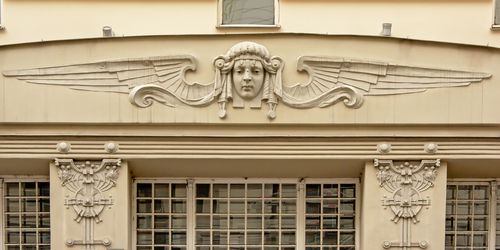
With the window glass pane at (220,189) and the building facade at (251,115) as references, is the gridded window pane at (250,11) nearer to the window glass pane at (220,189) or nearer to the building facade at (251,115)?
the building facade at (251,115)

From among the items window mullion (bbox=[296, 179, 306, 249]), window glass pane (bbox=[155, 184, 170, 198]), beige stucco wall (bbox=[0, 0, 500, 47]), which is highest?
beige stucco wall (bbox=[0, 0, 500, 47])

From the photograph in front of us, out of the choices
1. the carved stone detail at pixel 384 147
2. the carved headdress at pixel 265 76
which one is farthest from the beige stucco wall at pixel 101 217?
the carved stone detail at pixel 384 147

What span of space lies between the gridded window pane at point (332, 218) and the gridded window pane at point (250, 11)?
273 centimetres

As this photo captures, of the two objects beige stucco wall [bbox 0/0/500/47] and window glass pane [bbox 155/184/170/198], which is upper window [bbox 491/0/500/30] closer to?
beige stucco wall [bbox 0/0/500/47]

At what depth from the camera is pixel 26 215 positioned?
8.16 metres

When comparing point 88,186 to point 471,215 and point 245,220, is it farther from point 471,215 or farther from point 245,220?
point 471,215

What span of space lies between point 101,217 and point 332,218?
10.4 ft

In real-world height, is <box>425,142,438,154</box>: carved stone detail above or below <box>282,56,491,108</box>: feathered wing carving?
below

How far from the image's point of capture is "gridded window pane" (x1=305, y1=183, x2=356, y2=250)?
8.15 metres

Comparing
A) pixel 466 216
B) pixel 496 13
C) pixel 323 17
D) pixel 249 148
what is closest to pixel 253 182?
pixel 249 148

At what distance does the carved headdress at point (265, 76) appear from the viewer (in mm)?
7332

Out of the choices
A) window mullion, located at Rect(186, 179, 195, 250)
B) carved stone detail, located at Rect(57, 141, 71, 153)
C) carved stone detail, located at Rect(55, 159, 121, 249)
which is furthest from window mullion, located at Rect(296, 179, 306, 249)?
carved stone detail, located at Rect(57, 141, 71, 153)

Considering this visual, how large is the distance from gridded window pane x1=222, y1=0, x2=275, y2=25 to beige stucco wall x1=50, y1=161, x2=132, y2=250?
2887mm

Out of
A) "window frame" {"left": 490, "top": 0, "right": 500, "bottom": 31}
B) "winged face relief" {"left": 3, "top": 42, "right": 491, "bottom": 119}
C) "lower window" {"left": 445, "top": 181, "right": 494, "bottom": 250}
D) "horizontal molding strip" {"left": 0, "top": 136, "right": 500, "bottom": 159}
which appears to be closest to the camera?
"winged face relief" {"left": 3, "top": 42, "right": 491, "bottom": 119}
